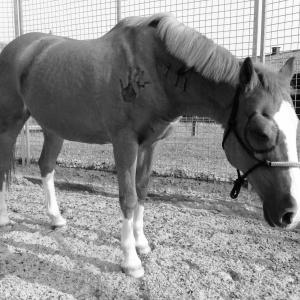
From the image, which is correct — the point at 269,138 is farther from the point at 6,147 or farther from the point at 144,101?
the point at 6,147

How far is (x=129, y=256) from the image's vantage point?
2396 millimetres

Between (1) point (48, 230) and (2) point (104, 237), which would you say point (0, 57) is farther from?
(2) point (104, 237)

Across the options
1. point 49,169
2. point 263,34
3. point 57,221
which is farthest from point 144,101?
point 263,34

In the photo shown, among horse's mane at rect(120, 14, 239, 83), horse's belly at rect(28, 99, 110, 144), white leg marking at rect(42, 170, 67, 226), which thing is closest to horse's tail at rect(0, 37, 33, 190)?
horse's belly at rect(28, 99, 110, 144)

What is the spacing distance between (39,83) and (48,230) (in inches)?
55.7

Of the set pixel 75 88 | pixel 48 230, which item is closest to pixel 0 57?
pixel 75 88

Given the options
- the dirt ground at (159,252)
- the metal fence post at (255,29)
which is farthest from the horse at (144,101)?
the metal fence post at (255,29)

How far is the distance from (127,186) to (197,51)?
104cm

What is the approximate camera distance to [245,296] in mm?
2096

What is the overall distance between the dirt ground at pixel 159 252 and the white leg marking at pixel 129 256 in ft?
0.18

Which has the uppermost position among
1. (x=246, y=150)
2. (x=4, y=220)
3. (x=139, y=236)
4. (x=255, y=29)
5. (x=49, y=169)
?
(x=255, y=29)

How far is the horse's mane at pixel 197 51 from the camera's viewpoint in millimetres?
1938

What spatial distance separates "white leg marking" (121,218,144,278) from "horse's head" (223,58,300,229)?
100cm

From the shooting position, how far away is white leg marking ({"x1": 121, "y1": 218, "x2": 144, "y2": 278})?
2.35 metres
